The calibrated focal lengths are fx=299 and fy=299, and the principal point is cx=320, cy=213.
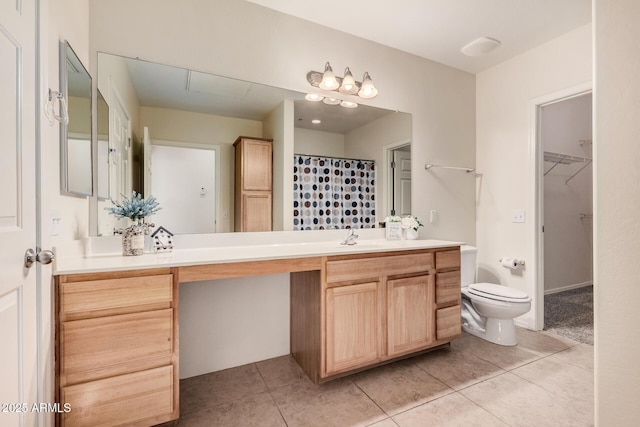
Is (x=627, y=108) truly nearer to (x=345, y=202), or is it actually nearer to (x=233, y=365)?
(x=345, y=202)

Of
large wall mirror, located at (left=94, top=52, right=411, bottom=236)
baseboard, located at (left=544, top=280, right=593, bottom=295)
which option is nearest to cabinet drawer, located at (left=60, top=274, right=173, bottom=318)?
large wall mirror, located at (left=94, top=52, right=411, bottom=236)

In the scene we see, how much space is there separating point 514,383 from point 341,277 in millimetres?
1291

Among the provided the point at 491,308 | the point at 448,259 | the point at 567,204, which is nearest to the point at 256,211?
the point at 448,259

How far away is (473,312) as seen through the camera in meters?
2.71

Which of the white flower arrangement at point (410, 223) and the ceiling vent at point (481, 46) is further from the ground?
the ceiling vent at point (481, 46)

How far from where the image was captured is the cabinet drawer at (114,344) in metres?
1.22

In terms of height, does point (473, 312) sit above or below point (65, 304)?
below

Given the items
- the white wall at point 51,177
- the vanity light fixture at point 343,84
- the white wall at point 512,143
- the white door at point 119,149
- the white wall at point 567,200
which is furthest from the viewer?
→ the white wall at point 567,200

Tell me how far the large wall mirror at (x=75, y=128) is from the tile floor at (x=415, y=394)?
1329 mm

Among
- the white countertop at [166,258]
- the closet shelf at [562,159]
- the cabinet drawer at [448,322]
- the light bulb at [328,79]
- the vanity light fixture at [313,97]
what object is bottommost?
the cabinet drawer at [448,322]

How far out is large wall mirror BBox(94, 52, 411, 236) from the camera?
69.8 inches

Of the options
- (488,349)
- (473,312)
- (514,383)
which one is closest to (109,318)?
(514,383)

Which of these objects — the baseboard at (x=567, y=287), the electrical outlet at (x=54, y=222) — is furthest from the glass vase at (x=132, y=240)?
the baseboard at (x=567, y=287)

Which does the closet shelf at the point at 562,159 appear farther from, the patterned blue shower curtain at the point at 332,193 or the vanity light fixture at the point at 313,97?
the vanity light fixture at the point at 313,97
